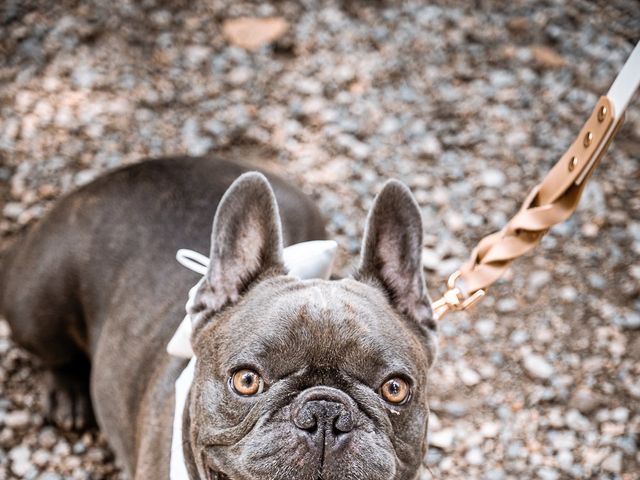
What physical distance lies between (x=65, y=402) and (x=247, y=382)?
1966mm

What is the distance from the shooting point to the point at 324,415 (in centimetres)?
240

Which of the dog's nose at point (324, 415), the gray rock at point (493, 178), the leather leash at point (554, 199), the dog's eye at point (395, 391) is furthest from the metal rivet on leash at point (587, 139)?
the gray rock at point (493, 178)

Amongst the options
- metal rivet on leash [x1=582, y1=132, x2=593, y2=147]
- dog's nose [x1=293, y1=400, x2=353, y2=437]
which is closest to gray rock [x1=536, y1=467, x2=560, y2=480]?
metal rivet on leash [x1=582, y1=132, x2=593, y2=147]

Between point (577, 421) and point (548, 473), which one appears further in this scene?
point (577, 421)

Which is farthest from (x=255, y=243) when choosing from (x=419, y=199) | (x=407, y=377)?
(x=419, y=199)

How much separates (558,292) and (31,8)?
11.8ft

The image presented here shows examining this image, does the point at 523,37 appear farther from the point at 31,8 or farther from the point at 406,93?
the point at 31,8

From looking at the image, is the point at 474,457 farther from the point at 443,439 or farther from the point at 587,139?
the point at 587,139

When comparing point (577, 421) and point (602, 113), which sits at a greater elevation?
point (602, 113)

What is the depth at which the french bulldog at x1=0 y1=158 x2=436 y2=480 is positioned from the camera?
2.48 metres

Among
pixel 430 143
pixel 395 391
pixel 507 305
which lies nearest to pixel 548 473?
pixel 507 305

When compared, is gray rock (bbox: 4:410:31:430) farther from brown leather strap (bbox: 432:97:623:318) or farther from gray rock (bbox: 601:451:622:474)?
gray rock (bbox: 601:451:622:474)

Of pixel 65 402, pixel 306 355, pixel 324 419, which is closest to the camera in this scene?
pixel 324 419

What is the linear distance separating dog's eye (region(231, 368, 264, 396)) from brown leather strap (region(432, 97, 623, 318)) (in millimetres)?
736
